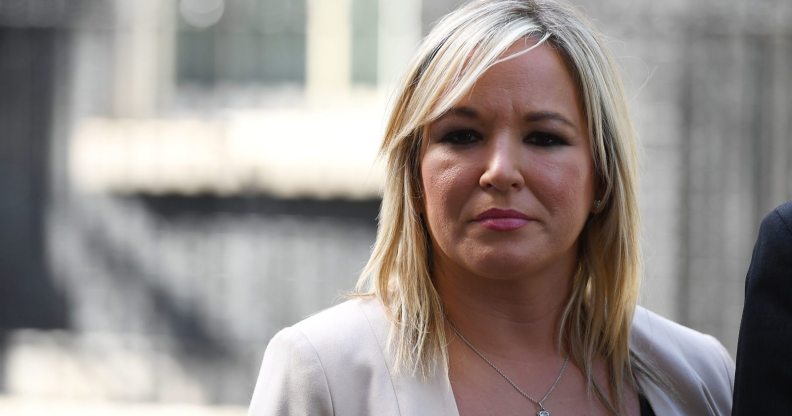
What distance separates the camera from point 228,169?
747cm

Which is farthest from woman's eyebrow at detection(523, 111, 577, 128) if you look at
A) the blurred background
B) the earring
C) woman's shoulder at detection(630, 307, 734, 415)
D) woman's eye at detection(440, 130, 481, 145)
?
the blurred background

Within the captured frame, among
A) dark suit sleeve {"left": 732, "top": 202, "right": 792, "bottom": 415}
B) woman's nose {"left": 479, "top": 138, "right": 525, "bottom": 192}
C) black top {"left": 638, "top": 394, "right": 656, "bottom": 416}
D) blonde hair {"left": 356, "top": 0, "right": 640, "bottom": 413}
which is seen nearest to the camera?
dark suit sleeve {"left": 732, "top": 202, "right": 792, "bottom": 415}

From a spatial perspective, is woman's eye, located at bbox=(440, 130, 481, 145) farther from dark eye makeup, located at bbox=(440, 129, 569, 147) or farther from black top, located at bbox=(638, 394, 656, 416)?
black top, located at bbox=(638, 394, 656, 416)

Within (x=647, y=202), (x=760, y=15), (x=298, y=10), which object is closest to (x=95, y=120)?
(x=298, y=10)

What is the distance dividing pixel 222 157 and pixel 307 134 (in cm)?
49

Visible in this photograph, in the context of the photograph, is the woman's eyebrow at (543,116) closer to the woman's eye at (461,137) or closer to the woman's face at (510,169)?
the woman's face at (510,169)

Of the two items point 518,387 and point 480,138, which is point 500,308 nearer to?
point 518,387

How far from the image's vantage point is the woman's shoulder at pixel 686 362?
113 inches

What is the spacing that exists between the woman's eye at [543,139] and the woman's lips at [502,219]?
15cm

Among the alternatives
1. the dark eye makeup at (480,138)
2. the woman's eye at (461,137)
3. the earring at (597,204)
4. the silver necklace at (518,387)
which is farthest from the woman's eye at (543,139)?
the silver necklace at (518,387)

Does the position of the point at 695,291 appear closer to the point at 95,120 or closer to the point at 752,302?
the point at 95,120

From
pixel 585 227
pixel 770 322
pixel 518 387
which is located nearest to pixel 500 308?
pixel 518 387

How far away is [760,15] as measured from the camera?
7203 millimetres

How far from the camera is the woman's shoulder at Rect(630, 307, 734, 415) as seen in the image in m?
2.88
